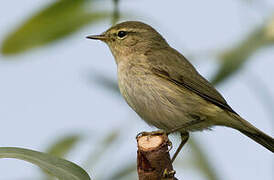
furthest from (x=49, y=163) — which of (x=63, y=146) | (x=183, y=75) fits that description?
(x=183, y=75)

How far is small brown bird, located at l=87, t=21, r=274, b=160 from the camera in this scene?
12.5ft

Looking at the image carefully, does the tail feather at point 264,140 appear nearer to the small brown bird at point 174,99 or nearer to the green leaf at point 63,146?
the small brown bird at point 174,99

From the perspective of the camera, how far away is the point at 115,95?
3.41m

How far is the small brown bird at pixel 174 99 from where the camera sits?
3816 mm

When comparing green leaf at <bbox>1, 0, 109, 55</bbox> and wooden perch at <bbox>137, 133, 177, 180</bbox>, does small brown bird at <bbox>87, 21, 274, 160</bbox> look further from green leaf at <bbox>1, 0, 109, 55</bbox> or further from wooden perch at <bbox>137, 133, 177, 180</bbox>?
wooden perch at <bbox>137, 133, 177, 180</bbox>

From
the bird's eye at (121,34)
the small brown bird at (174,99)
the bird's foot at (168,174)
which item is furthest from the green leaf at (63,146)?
the bird's eye at (121,34)

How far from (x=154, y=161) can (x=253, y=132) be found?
1891 millimetres

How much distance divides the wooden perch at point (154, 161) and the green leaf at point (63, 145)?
0.72 m

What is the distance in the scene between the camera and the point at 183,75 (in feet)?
13.6

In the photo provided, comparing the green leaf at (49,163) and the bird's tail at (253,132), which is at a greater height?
the green leaf at (49,163)

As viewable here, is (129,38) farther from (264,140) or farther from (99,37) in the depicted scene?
(264,140)

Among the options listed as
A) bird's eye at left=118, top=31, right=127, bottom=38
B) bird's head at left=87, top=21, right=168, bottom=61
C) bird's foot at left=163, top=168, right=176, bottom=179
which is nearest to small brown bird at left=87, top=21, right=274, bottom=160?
bird's head at left=87, top=21, right=168, bottom=61

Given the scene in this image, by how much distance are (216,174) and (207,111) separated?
1129mm

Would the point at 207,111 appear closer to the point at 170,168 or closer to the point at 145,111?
the point at 145,111
